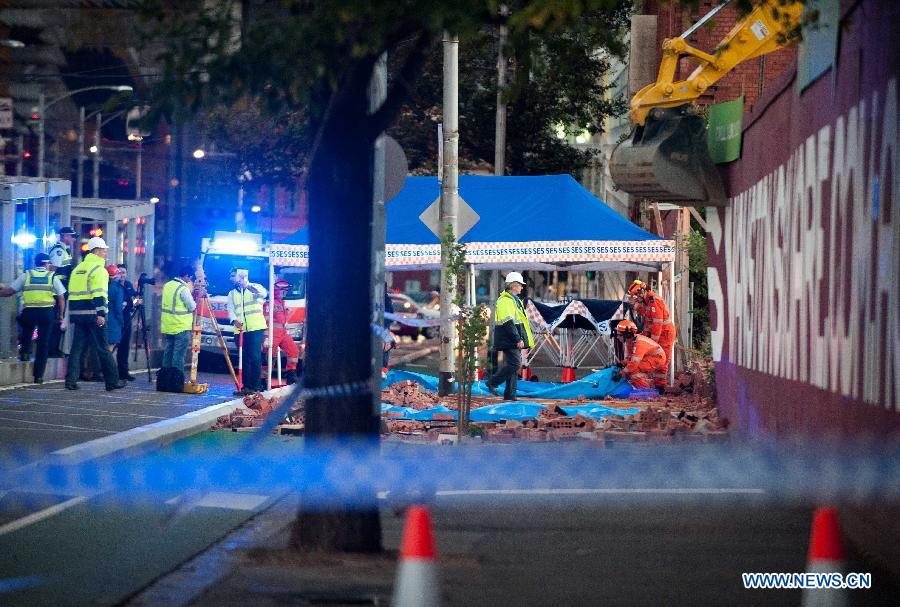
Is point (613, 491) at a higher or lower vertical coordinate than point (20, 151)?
lower

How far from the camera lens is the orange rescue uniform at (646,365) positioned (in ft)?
76.4

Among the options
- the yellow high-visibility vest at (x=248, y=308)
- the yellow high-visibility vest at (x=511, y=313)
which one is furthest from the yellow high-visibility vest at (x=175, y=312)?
the yellow high-visibility vest at (x=511, y=313)

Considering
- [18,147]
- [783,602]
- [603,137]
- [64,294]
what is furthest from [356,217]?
[603,137]

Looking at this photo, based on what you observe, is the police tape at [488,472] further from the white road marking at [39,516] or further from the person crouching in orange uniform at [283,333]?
the person crouching in orange uniform at [283,333]

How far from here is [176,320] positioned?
21.1m

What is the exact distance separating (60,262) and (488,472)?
10.7 meters

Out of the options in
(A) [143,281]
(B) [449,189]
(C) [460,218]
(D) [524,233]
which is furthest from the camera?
(A) [143,281]

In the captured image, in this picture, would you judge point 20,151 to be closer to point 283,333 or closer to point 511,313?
point 283,333

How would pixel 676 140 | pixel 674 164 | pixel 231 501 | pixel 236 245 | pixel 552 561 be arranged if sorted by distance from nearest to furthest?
pixel 552 561, pixel 231 501, pixel 674 164, pixel 676 140, pixel 236 245

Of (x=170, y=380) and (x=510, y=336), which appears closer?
(x=170, y=380)

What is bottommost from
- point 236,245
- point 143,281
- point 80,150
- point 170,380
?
point 170,380

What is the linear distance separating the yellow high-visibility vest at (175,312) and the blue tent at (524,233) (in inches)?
91.3

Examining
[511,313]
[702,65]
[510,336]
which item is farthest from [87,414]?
[702,65]

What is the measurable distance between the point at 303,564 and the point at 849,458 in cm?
368
